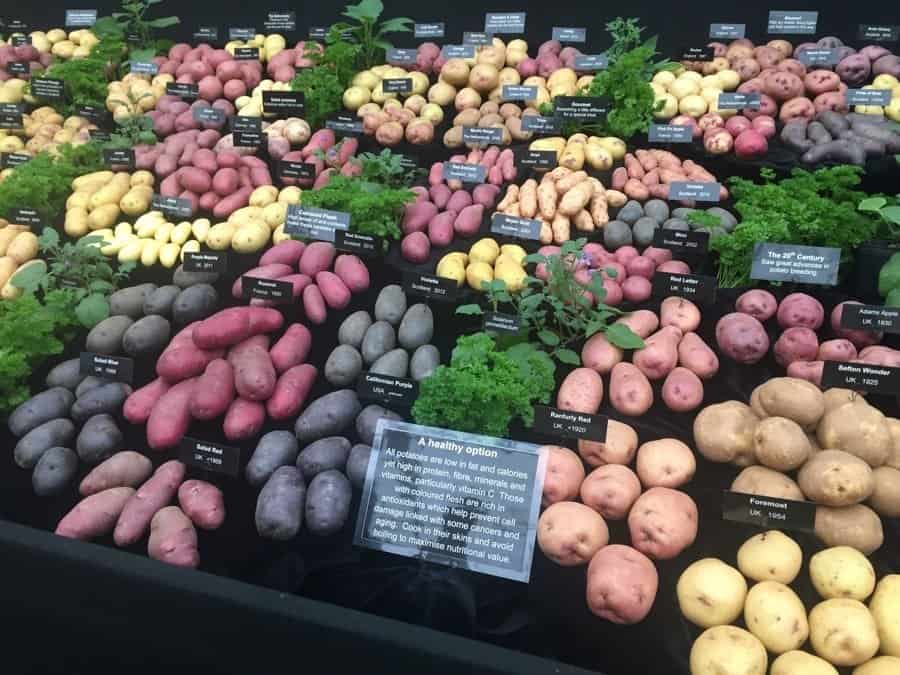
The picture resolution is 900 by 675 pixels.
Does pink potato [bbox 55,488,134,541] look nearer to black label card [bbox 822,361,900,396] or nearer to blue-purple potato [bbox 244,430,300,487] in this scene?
blue-purple potato [bbox 244,430,300,487]

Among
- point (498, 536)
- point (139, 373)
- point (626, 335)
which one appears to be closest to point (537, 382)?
point (626, 335)

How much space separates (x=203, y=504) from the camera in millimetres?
2160

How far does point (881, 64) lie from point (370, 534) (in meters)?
3.81

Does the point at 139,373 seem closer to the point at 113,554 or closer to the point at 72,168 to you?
the point at 113,554

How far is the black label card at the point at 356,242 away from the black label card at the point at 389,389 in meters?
0.75

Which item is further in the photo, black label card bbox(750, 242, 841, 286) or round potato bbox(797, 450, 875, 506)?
black label card bbox(750, 242, 841, 286)

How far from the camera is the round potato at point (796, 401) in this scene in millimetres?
2020

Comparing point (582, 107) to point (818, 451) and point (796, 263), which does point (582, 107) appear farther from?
point (818, 451)

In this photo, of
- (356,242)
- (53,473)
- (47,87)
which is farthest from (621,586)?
(47,87)

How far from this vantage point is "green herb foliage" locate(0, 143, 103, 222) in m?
3.33

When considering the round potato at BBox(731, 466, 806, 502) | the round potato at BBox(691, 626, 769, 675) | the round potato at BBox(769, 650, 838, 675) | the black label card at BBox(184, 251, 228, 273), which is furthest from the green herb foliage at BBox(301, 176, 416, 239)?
the round potato at BBox(769, 650, 838, 675)

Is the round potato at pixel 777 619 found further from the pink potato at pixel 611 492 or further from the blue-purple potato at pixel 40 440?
the blue-purple potato at pixel 40 440

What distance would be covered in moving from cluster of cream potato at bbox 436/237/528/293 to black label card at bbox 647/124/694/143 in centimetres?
118

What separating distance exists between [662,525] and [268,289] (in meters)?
1.68
